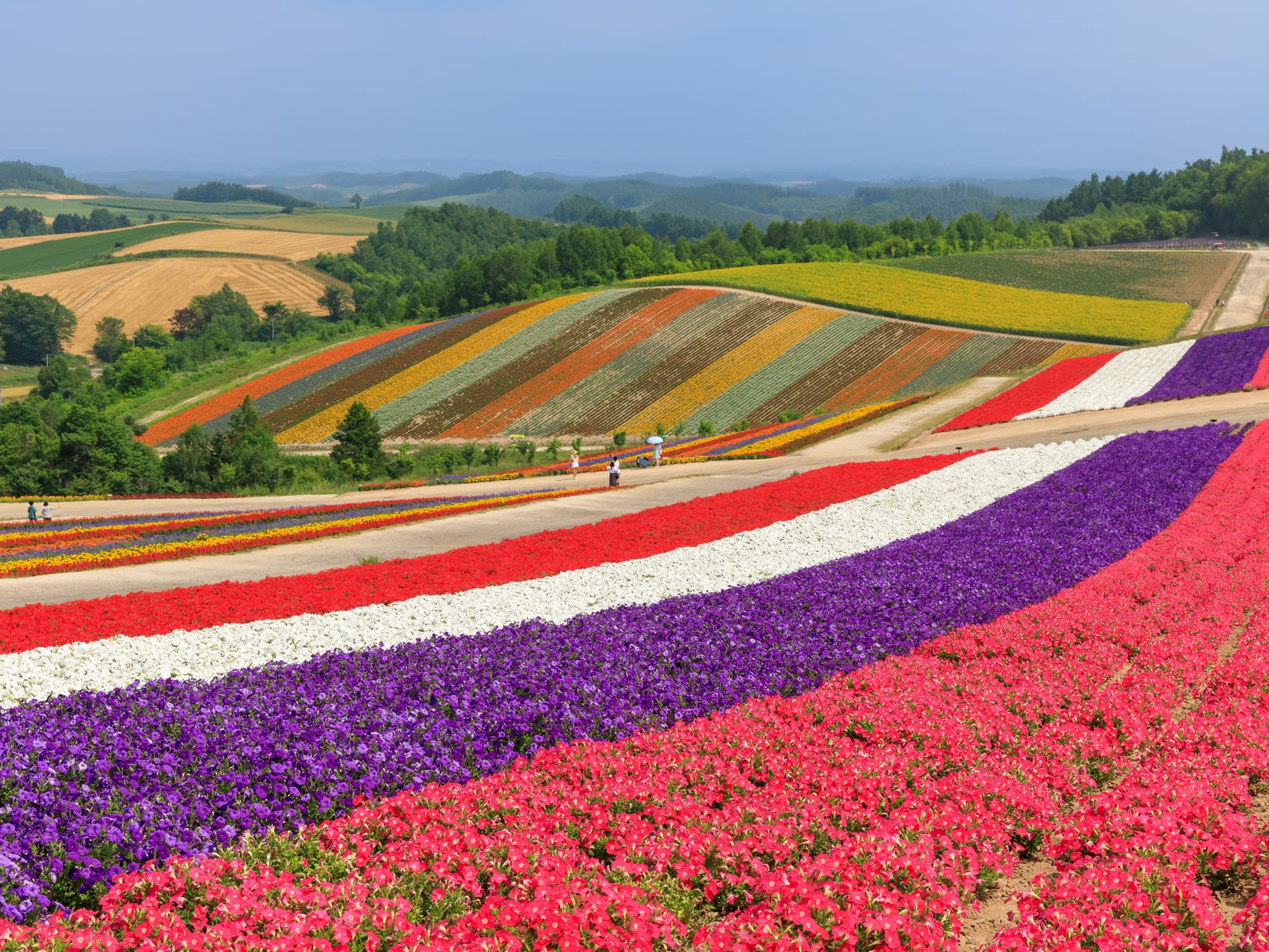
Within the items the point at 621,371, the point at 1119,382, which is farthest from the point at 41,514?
the point at 1119,382

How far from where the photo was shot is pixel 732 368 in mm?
82125

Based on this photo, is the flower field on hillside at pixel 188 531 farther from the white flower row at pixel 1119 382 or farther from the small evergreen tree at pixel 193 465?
→ the white flower row at pixel 1119 382

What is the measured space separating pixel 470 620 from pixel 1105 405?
45.3 metres

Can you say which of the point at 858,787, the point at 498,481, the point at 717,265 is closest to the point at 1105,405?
the point at 498,481

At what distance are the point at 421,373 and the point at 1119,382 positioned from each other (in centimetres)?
5617

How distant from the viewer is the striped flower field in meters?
74.5

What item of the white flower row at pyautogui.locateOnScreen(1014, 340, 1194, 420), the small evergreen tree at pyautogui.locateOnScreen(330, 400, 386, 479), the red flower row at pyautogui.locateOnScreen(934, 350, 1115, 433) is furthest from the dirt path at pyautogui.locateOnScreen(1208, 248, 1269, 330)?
the small evergreen tree at pyautogui.locateOnScreen(330, 400, 386, 479)

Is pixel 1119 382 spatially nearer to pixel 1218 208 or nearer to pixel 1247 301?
pixel 1247 301

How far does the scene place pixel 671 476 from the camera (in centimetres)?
4275

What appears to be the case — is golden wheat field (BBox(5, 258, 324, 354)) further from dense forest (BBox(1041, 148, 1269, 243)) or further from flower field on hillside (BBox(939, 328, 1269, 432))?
dense forest (BBox(1041, 148, 1269, 243))

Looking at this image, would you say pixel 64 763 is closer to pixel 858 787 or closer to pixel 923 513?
pixel 858 787

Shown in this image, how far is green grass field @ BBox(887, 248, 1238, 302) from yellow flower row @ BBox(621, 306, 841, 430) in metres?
32.3

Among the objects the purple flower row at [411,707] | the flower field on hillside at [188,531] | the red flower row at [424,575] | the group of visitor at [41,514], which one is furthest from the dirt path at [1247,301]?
the group of visitor at [41,514]

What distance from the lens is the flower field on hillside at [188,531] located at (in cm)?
2645
